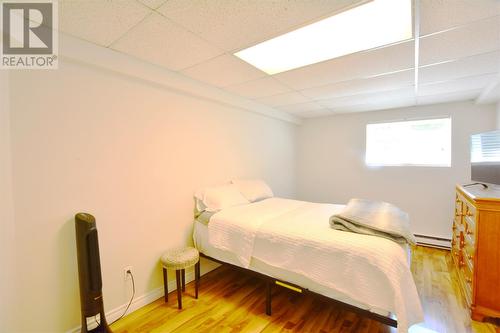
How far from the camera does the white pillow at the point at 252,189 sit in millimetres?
2975

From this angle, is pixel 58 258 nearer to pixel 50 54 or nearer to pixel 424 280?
pixel 50 54

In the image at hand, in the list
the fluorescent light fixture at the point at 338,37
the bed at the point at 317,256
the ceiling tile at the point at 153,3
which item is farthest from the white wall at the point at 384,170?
the ceiling tile at the point at 153,3

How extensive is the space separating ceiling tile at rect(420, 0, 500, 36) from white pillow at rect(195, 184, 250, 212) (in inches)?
88.6

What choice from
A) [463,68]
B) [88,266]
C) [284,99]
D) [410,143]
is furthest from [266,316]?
[410,143]

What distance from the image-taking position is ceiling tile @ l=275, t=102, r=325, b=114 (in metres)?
3.48

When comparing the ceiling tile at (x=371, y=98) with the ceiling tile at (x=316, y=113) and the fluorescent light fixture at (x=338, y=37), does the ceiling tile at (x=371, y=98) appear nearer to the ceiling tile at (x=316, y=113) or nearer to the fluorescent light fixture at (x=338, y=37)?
the ceiling tile at (x=316, y=113)

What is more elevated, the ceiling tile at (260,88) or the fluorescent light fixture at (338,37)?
the fluorescent light fixture at (338,37)

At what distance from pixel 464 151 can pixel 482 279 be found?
2.15 meters

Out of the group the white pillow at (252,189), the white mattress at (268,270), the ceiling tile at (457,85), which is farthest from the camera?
the white pillow at (252,189)

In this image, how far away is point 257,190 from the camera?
3.13 m

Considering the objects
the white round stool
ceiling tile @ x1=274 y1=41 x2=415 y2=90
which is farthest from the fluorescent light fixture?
the white round stool

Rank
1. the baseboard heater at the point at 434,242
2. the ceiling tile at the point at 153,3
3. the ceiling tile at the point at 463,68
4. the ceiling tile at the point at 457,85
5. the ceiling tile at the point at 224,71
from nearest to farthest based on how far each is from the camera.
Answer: the ceiling tile at the point at 153,3, the ceiling tile at the point at 463,68, the ceiling tile at the point at 224,71, the ceiling tile at the point at 457,85, the baseboard heater at the point at 434,242

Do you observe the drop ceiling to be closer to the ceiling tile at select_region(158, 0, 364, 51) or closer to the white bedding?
the ceiling tile at select_region(158, 0, 364, 51)

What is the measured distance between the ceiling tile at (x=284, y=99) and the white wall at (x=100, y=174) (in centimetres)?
86
